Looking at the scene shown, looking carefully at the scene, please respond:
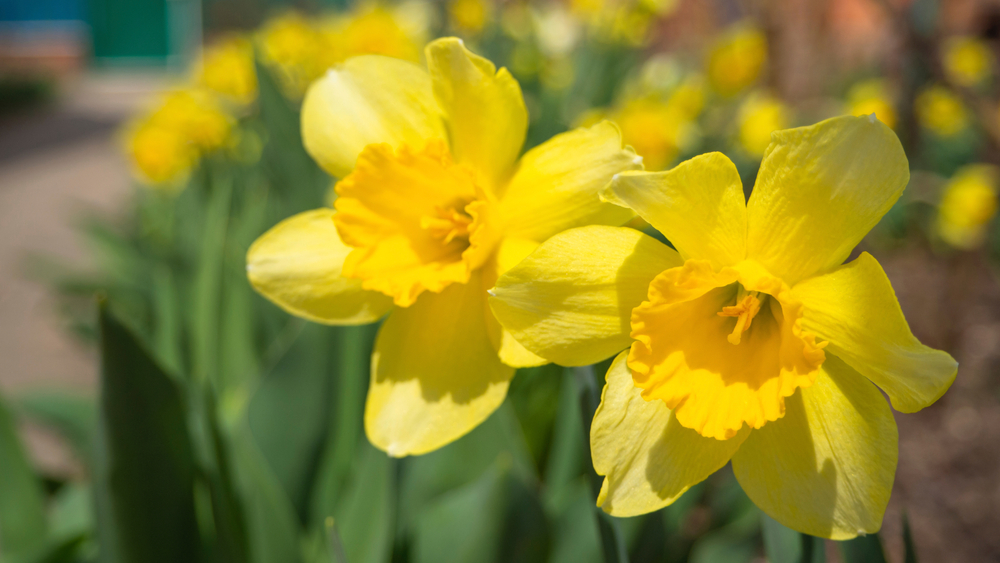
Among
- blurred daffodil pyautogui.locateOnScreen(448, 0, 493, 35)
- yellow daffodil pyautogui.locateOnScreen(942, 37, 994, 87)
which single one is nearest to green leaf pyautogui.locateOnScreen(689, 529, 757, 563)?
blurred daffodil pyautogui.locateOnScreen(448, 0, 493, 35)

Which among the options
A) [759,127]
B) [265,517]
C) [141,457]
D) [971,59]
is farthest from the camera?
[971,59]

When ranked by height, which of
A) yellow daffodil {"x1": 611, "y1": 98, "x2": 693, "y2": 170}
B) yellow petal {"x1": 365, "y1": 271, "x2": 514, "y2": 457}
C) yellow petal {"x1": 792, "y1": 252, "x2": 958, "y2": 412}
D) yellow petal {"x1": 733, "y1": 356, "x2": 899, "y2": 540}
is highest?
yellow petal {"x1": 792, "y1": 252, "x2": 958, "y2": 412}

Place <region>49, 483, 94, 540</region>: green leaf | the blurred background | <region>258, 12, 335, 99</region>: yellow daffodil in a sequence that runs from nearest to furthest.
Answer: the blurred background, <region>49, 483, 94, 540</region>: green leaf, <region>258, 12, 335, 99</region>: yellow daffodil

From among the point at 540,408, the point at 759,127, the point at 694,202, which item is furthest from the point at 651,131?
the point at 694,202

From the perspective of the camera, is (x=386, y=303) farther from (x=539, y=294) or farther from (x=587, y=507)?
(x=587, y=507)

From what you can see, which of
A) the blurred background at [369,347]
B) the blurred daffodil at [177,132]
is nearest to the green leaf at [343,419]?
the blurred background at [369,347]

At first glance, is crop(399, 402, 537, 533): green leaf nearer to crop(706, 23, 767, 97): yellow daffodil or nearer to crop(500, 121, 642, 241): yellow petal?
crop(500, 121, 642, 241): yellow petal

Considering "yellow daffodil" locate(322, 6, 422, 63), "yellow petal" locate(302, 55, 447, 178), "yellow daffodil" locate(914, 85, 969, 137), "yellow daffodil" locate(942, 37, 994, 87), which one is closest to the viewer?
"yellow petal" locate(302, 55, 447, 178)

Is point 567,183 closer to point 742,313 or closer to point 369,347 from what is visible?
point 742,313
